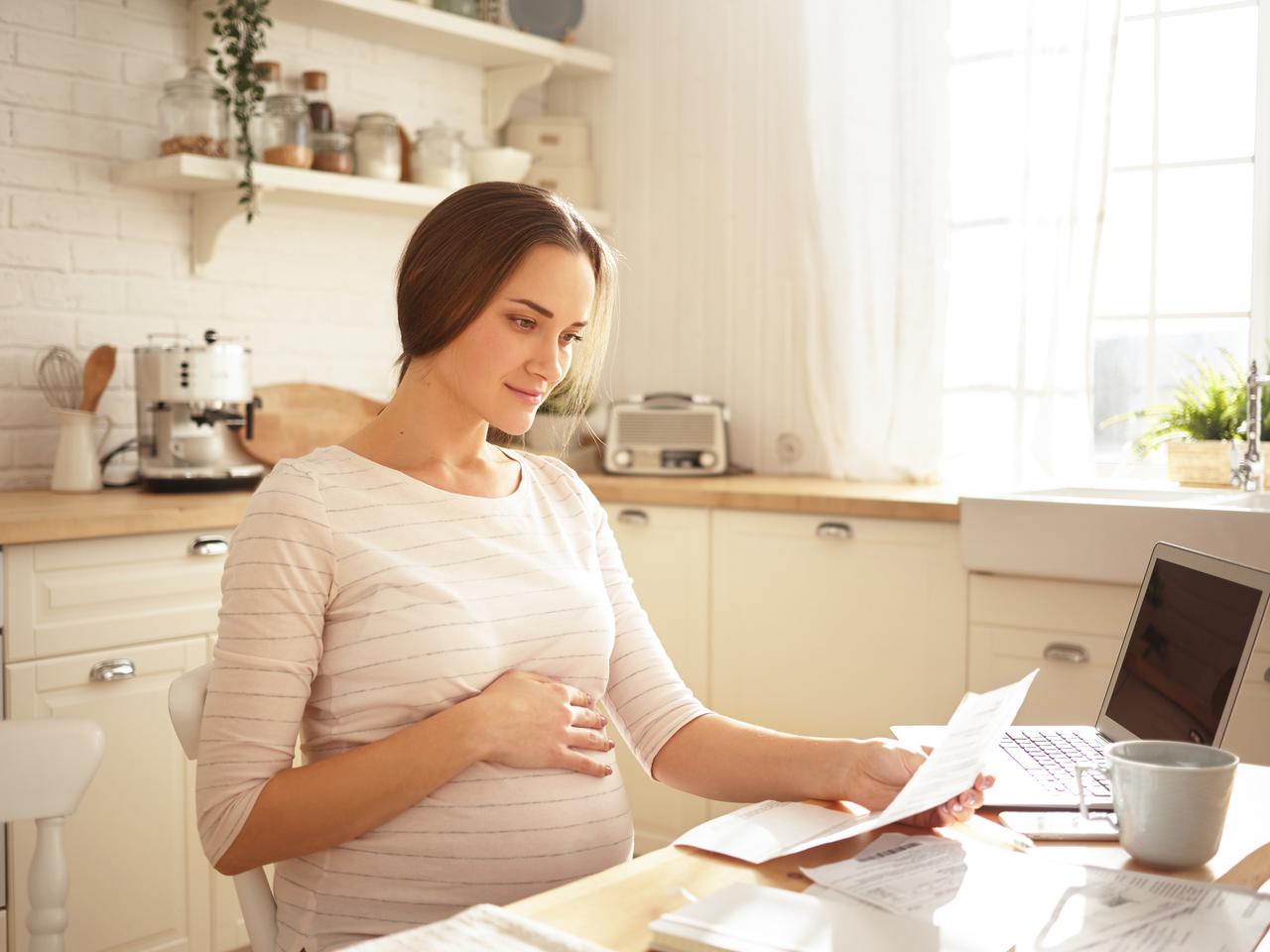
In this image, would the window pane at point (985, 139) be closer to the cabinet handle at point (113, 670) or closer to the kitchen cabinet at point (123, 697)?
the kitchen cabinet at point (123, 697)

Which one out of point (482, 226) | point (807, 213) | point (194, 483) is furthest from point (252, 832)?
point (807, 213)

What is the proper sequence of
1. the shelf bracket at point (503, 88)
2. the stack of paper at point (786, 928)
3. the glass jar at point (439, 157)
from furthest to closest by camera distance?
1. the shelf bracket at point (503, 88)
2. the glass jar at point (439, 157)
3. the stack of paper at point (786, 928)

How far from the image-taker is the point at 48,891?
1161 mm

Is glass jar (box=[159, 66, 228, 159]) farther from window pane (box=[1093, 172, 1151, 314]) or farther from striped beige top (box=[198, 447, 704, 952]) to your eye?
window pane (box=[1093, 172, 1151, 314])

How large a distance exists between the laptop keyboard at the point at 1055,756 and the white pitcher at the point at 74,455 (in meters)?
2.07

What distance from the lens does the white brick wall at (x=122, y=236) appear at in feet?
8.82

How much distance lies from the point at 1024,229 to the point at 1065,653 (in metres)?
1.11

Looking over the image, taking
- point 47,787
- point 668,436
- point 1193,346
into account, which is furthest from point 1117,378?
point 47,787

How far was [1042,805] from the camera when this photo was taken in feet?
3.69

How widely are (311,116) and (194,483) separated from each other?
3.26 ft

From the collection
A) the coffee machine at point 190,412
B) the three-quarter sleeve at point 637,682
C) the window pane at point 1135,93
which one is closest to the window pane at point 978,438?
the window pane at point 1135,93

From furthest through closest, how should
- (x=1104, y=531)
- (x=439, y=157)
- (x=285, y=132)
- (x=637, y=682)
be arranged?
(x=439, y=157), (x=285, y=132), (x=1104, y=531), (x=637, y=682)

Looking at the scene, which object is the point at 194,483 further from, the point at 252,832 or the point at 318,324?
the point at 252,832

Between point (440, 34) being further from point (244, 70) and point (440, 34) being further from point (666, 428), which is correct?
point (666, 428)
